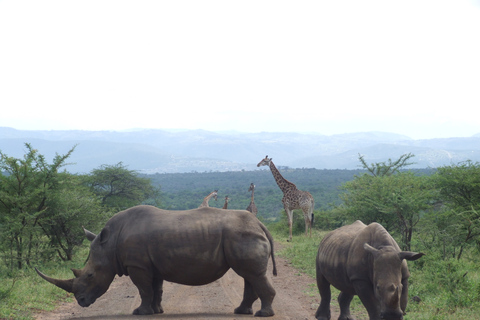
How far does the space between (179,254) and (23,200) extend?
7735 millimetres

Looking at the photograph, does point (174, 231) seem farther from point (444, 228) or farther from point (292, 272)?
point (444, 228)

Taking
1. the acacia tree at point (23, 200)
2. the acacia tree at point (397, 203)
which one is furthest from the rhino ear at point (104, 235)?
the acacia tree at point (397, 203)

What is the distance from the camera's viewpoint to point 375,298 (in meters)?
7.58

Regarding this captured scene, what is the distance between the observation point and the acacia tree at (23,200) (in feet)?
49.9

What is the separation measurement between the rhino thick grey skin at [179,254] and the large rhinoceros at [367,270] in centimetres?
115

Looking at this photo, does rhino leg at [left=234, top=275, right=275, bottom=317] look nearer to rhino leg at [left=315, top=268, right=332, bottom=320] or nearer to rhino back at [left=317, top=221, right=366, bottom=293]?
rhino leg at [left=315, top=268, right=332, bottom=320]

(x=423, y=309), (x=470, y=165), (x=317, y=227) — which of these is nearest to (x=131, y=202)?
(x=317, y=227)

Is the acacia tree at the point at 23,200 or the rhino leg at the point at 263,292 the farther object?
the acacia tree at the point at 23,200

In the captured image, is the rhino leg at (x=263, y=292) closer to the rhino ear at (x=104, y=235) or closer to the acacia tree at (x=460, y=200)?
the rhino ear at (x=104, y=235)

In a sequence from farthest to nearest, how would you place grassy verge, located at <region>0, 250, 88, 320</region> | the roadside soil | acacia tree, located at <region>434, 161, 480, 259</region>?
acacia tree, located at <region>434, 161, 480, 259</region>
grassy verge, located at <region>0, 250, 88, 320</region>
the roadside soil

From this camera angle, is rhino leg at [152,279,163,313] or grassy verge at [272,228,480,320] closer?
grassy verge at [272,228,480,320]

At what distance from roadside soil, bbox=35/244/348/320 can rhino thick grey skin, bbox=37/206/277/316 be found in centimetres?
46

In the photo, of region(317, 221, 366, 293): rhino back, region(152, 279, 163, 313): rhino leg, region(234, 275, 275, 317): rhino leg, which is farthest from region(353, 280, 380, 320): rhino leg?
region(152, 279, 163, 313): rhino leg

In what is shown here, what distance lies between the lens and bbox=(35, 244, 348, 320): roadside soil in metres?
9.83
